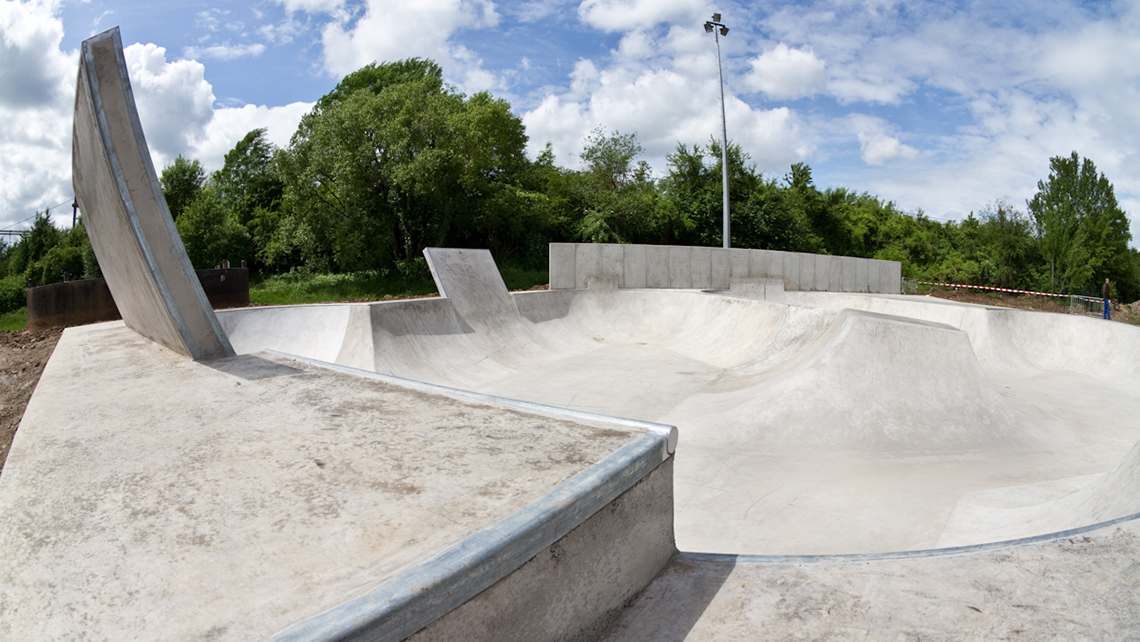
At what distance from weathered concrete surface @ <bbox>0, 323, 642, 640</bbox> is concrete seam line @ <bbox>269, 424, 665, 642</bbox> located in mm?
115

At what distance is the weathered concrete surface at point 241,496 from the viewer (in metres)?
1.47

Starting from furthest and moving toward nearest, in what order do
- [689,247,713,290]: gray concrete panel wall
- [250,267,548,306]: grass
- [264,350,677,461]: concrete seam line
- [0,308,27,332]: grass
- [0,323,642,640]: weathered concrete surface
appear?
[250,267,548,306]: grass
[689,247,713,290]: gray concrete panel wall
[0,308,27,332]: grass
[264,350,677,461]: concrete seam line
[0,323,642,640]: weathered concrete surface

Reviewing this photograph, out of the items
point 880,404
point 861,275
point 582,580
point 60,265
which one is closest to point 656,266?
point 861,275

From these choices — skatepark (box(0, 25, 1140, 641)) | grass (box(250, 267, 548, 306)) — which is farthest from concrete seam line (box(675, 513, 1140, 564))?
grass (box(250, 267, 548, 306))

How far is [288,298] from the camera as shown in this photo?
1838 cm

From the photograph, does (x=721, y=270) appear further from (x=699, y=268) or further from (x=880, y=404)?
(x=880, y=404)

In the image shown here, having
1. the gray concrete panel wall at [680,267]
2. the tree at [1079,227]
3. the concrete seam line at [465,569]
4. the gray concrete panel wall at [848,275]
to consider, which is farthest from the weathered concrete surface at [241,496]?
the tree at [1079,227]

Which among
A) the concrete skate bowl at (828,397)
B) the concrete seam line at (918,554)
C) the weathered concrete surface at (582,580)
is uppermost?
the weathered concrete surface at (582,580)

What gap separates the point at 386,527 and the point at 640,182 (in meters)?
33.8

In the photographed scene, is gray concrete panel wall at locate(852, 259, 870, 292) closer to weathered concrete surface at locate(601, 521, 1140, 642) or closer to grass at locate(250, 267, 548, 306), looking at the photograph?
grass at locate(250, 267, 548, 306)

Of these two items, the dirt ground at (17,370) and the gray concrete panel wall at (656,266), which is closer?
the dirt ground at (17,370)

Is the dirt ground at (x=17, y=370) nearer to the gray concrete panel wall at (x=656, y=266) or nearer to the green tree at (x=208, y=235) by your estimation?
the gray concrete panel wall at (x=656, y=266)

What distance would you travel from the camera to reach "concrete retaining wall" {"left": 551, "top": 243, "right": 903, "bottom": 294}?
15.0 metres

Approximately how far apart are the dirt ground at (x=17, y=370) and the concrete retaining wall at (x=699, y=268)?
381 inches
